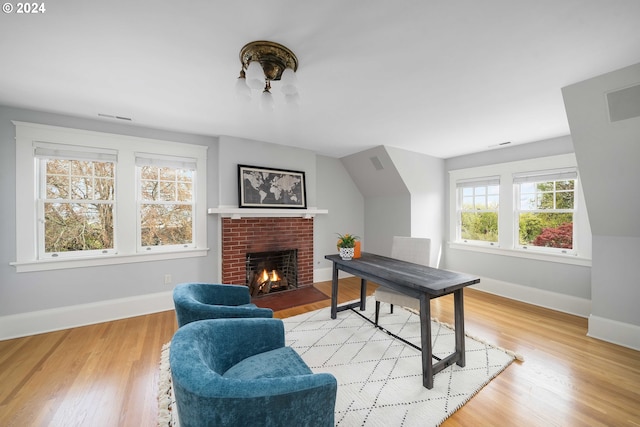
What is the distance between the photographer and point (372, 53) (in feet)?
5.32

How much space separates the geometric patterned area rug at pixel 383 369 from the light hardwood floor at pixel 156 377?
9cm

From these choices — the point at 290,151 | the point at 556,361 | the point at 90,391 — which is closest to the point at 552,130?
the point at 556,361

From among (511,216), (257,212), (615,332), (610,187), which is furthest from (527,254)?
(257,212)

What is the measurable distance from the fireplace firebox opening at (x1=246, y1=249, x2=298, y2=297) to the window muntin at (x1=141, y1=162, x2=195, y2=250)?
967 millimetres

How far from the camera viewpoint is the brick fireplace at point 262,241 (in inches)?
135

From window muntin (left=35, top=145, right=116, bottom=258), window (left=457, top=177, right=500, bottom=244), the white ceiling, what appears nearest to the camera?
the white ceiling

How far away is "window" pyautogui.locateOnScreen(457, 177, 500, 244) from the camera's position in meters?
3.99

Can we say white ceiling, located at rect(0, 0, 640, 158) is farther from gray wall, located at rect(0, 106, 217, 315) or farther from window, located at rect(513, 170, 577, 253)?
window, located at rect(513, 170, 577, 253)

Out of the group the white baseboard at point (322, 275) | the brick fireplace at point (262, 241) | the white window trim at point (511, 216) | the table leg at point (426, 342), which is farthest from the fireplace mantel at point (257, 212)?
the white window trim at point (511, 216)

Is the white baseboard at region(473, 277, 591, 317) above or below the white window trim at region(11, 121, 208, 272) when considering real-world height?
below

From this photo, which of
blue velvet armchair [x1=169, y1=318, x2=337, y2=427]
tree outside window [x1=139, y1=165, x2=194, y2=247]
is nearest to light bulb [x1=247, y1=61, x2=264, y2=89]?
blue velvet armchair [x1=169, y1=318, x2=337, y2=427]

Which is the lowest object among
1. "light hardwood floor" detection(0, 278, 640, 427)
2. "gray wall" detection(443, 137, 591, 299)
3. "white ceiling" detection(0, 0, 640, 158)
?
"light hardwood floor" detection(0, 278, 640, 427)

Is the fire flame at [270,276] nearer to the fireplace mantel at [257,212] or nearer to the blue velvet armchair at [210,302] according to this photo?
the fireplace mantel at [257,212]

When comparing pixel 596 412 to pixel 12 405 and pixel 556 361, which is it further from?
pixel 12 405
